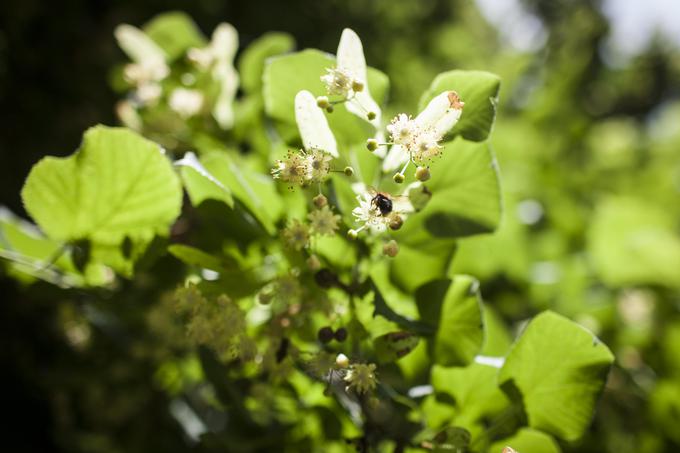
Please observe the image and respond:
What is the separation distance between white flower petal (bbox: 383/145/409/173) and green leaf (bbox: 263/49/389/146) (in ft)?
0.08

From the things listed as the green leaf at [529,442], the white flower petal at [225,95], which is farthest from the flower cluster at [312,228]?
the white flower petal at [225,95]

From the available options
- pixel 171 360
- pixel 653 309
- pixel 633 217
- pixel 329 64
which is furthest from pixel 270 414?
pixel 633 217

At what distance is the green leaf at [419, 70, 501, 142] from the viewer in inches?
16.4

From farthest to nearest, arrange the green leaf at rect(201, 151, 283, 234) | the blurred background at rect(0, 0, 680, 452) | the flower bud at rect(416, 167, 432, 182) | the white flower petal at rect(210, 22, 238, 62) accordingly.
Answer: the blurred background at rect(0, 0, 680, 452) → the white flower petal at rect(210, 22, 238, 62) → the green leaf at rect(201, 151, 283, 234) → the flower bud at rect(416, 167, 432, 182)

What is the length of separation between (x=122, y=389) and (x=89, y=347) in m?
0.09

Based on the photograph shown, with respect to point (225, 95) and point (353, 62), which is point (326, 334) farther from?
point (225, 95)

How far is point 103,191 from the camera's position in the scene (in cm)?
47

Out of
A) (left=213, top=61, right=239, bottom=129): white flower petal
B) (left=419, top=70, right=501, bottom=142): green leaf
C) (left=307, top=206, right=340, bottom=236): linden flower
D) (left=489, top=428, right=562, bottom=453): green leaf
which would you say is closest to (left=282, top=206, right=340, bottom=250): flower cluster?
(left=307, top=206, right=340, bottom=236): linden flower

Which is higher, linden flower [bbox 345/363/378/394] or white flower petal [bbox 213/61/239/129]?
white flower petal [bbox 213/61/239/129]

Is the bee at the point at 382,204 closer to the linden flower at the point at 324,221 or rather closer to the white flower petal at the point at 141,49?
the linden flower at the point at 324,221

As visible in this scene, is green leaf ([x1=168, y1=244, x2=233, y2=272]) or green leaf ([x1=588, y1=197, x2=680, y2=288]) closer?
green leaf ([x1=168, y1=244, x2=233, y2=272])

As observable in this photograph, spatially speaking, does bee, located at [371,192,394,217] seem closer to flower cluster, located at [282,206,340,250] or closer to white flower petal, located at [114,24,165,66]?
flower cluster, located at [282,206,340,250]

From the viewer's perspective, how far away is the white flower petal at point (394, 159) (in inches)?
17.8

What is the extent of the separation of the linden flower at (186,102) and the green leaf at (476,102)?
380 mm
